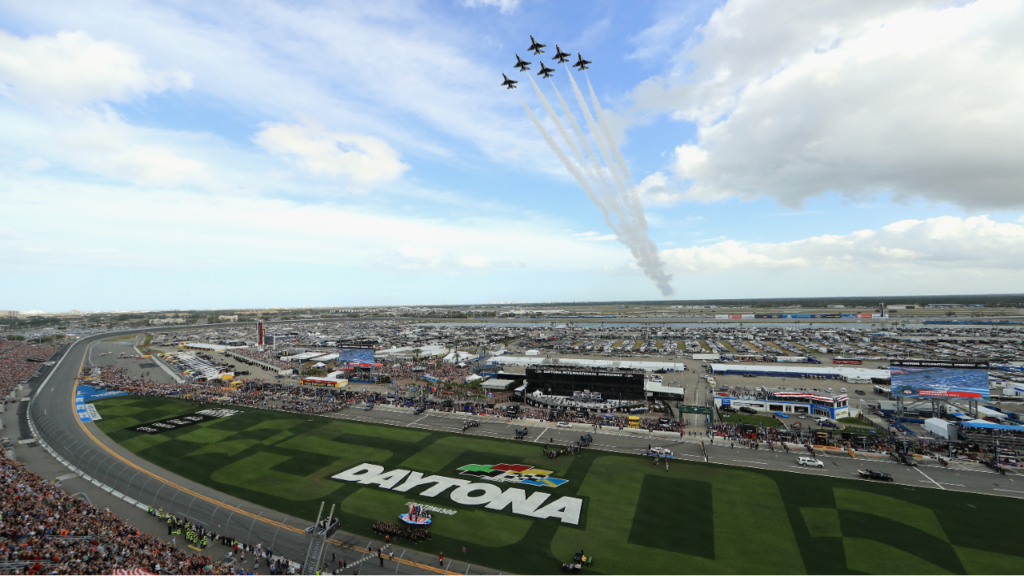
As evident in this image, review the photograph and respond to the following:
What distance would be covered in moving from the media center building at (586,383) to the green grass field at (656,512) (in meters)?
21.3

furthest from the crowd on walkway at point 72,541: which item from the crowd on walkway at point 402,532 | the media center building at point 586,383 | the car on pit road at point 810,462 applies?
the media center building at point 586,383

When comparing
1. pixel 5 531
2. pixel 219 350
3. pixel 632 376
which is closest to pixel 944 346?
pixel 632 376

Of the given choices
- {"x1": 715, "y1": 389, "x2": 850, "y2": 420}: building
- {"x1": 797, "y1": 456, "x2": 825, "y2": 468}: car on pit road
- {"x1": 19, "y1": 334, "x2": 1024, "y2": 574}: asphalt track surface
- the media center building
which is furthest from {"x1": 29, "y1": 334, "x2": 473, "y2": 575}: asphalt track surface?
{"x1": 715, "y1": 389, "x2": 850, "y2": 420}: building

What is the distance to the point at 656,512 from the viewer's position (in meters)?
31.8

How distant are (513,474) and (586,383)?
2937cm

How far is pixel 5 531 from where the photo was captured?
963 inches

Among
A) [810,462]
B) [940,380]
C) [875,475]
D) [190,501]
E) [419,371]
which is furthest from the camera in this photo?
[419,371]

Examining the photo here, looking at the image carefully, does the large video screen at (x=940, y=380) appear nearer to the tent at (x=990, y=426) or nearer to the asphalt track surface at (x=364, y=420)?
the tent at (x=990, y=426)

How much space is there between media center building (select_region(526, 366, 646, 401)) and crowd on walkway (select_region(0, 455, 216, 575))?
1876 inches

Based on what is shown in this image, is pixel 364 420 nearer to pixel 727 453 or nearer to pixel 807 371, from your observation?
pixel 727 453

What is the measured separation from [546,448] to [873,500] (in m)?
27.0

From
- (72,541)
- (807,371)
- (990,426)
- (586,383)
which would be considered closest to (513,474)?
(72,541)

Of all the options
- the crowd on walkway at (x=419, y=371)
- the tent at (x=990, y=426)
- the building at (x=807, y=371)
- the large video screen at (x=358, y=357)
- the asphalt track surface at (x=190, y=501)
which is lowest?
the asphalt track surface at (x=190, y=501)

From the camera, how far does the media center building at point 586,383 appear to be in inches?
2489
